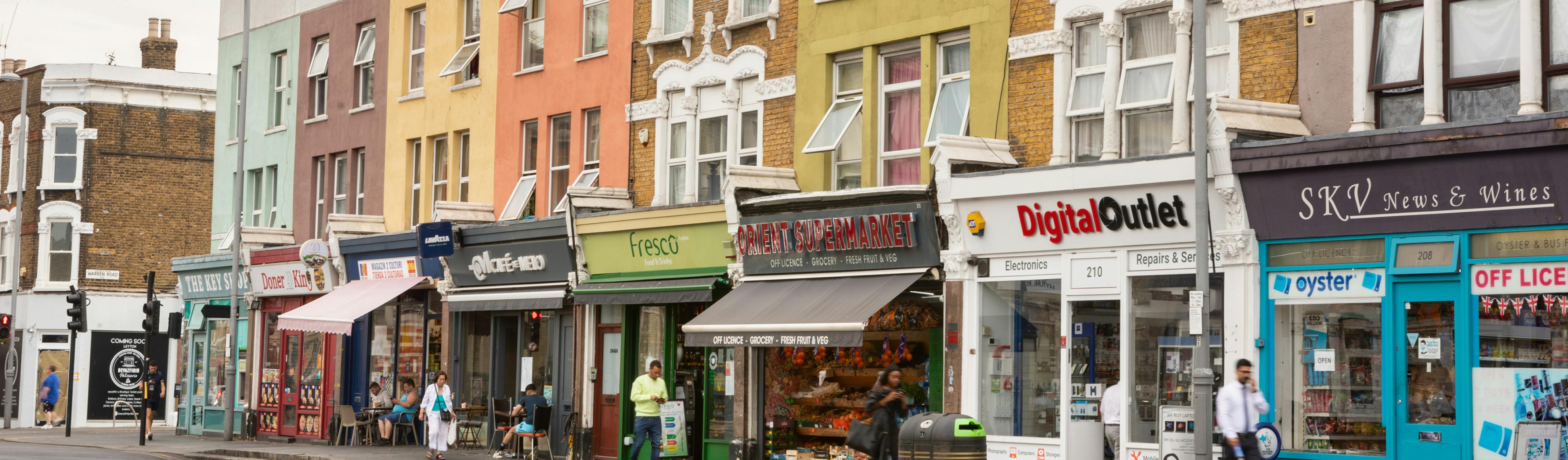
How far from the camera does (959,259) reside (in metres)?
20.0

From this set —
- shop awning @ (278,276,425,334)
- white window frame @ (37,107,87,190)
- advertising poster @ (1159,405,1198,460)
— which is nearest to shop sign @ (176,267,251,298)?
shop awning @ (278,276,425,334)

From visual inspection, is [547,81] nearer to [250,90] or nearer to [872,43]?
[872,43]

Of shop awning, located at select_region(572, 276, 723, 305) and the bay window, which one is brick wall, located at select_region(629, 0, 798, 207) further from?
the bay window

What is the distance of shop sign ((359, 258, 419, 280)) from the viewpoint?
98.8 feet

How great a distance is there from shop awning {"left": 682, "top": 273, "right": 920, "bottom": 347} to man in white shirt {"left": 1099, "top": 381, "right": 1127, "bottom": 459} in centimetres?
278

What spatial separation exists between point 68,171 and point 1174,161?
3705cm

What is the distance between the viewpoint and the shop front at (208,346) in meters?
35.3

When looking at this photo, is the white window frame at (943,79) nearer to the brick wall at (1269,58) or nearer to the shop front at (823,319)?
the shop front at (823,319)

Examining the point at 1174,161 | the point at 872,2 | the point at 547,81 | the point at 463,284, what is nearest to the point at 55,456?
the point at 463,284

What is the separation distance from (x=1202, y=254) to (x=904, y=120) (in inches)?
259

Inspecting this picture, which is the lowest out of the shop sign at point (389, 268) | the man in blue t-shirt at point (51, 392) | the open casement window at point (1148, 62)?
the man in blue t-shirt at point (51, 392)

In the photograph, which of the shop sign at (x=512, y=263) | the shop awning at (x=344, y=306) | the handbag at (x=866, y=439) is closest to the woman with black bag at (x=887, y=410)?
the handbag at (x=866, y=439)

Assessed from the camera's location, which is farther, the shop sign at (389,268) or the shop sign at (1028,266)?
the shop sign at (389,268)

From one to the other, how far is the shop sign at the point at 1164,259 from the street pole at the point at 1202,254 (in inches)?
53.1
